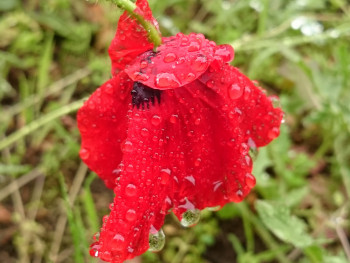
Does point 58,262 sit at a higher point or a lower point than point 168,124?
lower

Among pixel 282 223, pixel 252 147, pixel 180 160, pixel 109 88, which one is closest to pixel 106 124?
pixel 109 88

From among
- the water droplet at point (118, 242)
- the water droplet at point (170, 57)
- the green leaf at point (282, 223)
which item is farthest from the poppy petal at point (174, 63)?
the green leaf at point (282, 223)

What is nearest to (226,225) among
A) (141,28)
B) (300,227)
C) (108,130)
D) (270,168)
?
(270,168)

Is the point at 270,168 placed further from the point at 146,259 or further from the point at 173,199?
the point at 173,199

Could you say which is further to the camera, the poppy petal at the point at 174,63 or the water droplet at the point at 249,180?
the water droplet at the point at 249,180

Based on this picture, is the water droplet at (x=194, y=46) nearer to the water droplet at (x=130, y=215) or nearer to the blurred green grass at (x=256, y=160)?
the water droplet at (x=130, y=215)

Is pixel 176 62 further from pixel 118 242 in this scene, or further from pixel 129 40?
pixel 118 242

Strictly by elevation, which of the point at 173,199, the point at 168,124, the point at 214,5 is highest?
the point at 168,124
